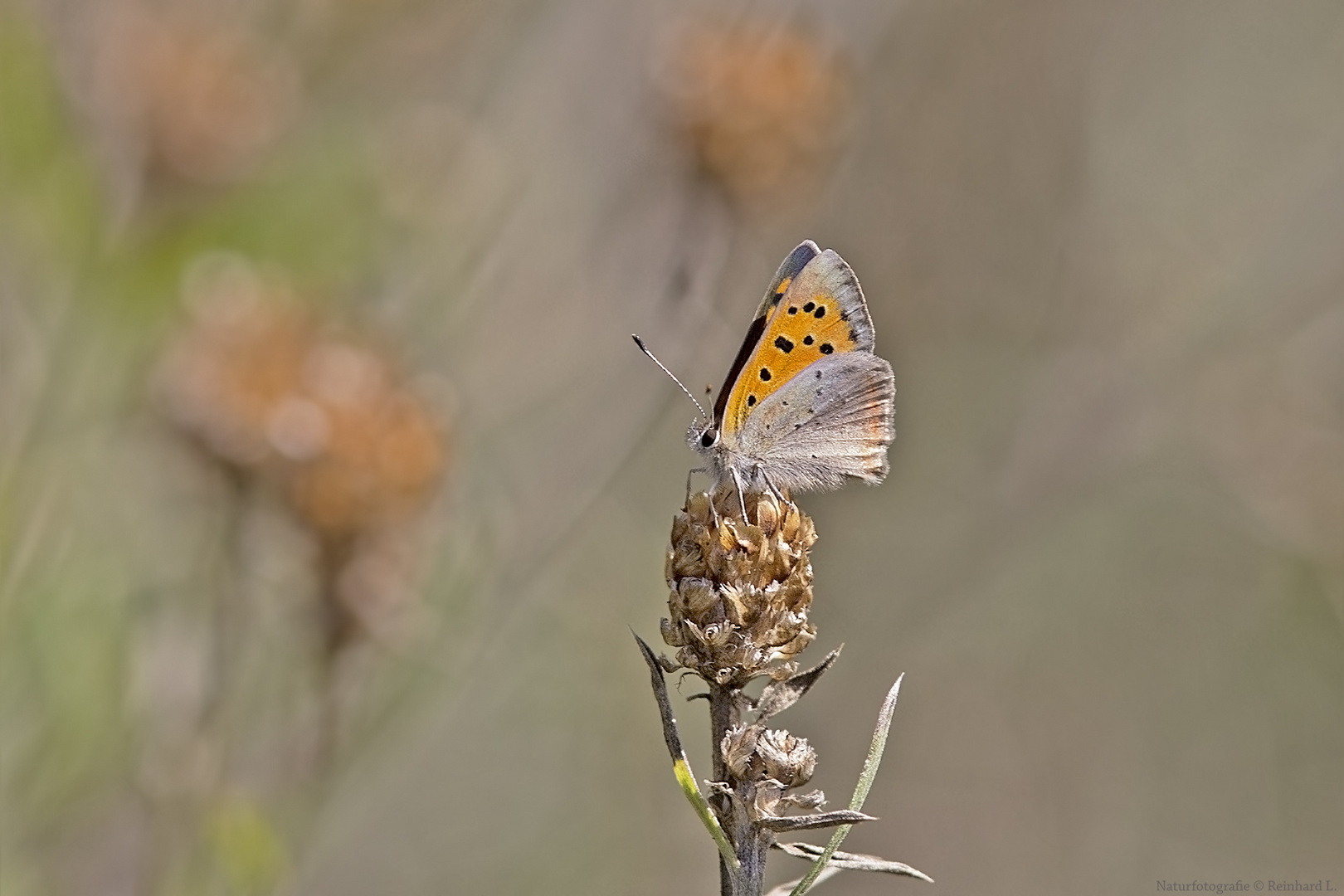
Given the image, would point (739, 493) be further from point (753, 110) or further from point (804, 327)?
point (753, 110)

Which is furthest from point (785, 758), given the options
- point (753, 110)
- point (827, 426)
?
point (753, 110)

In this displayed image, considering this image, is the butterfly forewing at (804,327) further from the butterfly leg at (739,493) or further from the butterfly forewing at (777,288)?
the butterfly leg at (739,493)

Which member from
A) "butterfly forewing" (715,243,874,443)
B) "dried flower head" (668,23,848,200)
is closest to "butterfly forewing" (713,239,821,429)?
"butterfly forewing" (715,243,874,443)

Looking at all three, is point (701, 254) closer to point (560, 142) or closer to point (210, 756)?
point (560, 142)

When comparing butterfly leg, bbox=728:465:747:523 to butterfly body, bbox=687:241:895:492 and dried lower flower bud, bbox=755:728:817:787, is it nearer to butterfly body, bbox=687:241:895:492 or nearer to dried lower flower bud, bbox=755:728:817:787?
butterfly body, bbox=687:241:895:492

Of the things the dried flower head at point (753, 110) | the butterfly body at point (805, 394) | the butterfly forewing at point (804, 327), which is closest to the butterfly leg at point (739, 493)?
the butterfly body at point (805, 394)

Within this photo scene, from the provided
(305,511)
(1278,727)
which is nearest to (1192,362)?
(1278,727)
